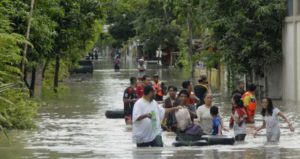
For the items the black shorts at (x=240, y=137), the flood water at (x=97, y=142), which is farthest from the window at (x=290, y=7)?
the black shorts at (x=240, y=137)

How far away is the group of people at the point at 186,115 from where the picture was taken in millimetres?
16578

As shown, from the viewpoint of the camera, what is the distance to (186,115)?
18.7 meters

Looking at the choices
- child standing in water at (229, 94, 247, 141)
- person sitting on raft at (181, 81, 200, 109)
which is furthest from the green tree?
child standing in water at (229, 94, 247, 141)

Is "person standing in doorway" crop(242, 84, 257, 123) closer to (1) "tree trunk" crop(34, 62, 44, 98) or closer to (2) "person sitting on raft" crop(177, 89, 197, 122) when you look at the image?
(2) "person sitting on raft" crop(177, 89, 197, 122)

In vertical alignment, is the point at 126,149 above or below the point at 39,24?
below

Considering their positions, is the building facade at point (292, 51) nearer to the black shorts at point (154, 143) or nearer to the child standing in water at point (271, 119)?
the child standing in water at point (271, 119)

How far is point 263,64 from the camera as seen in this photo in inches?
1471

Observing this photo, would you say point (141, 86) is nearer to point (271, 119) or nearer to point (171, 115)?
point (171, 115)

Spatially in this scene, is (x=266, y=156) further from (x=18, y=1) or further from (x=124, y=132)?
(x=18, y=1)

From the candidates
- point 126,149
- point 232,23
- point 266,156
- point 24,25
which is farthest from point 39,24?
point 266,156

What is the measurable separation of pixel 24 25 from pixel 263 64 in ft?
39.2

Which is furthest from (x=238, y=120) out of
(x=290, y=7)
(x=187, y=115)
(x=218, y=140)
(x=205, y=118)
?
(x=290, y=7)

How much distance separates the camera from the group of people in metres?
16.6

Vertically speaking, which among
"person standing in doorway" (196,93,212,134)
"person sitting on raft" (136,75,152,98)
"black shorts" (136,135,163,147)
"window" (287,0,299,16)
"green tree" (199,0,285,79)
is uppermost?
"window" (287,0,299,16)
